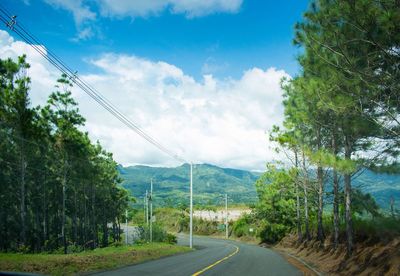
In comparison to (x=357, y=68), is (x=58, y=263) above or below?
below

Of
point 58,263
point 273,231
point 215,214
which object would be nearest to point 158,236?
point 273,231

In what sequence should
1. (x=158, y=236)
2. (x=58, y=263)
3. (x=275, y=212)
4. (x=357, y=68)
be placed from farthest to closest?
(x=158, y=236), (x=275, y=212), (x=58, y=263), (x=357, y=68)

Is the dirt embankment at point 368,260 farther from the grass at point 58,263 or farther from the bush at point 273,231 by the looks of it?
the bush at point 273,231

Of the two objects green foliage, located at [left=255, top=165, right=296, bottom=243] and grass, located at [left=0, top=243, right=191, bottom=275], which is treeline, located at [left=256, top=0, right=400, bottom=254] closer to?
grass, located at [left=0, top=243, right=191, bottom=275]

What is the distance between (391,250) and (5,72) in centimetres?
2898

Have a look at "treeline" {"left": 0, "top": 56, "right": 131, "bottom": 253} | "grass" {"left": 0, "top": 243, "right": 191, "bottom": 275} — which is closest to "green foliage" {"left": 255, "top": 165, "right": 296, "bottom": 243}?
"treeline" {"left": 0, "top": 56, "right": 131, "bottom": 253}

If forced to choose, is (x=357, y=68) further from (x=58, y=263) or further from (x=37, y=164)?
(x=37, y=164)

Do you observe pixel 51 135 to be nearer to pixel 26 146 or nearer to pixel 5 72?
pixel 26 146

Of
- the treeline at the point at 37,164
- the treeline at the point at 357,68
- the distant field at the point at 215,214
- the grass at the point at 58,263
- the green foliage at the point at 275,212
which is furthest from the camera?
the distant field at the point at 215,214

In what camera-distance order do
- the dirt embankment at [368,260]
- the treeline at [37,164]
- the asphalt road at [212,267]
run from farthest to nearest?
the treeline at [37,164] → the asphalt road at [212,267] → the dirt embankment at [368,260]

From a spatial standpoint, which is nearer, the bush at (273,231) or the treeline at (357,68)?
the treeline at (357,68)

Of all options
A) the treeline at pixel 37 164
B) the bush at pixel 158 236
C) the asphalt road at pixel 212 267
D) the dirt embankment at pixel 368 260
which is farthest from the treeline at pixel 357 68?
the bush at pixel 158 236

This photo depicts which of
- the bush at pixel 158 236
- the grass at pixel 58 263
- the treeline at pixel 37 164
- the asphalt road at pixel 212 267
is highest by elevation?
the treeline at pixel 37 164

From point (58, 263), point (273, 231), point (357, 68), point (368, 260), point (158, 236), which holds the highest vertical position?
point (357, 68)
